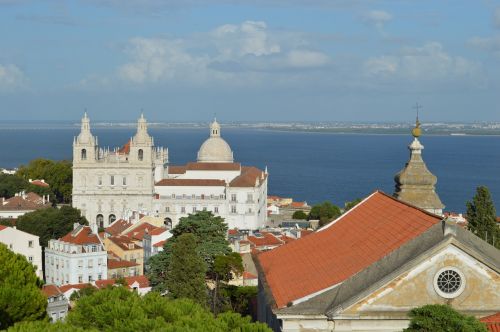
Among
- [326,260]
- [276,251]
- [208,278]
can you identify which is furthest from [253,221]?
[326,260]

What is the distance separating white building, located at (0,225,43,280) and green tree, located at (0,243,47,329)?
19.5m

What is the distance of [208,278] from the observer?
98.9 ft

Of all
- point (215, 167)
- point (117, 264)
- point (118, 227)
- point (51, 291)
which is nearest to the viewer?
point (51, 291)

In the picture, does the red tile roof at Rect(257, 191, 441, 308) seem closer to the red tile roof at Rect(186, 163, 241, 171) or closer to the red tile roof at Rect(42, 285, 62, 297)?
the red tile roof at Rect(42, 285, 62, 297)

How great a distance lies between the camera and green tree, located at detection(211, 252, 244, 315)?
27684 mm

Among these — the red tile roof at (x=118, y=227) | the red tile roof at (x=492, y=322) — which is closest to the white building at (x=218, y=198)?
the red tile roof at (x=118, y=227)

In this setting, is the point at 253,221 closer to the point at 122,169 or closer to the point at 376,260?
the point at 122,169

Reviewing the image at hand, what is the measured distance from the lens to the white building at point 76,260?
135 feet

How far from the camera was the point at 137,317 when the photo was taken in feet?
46.3

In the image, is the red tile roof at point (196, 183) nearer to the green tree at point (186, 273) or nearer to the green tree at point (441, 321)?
the green tree at point (186, 273)

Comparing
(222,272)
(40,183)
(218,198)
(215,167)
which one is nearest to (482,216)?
(222,272)

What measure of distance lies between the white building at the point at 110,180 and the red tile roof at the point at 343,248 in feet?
179

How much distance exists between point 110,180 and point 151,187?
385 cm

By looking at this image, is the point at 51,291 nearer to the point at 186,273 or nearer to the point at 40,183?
the point at 186,273
